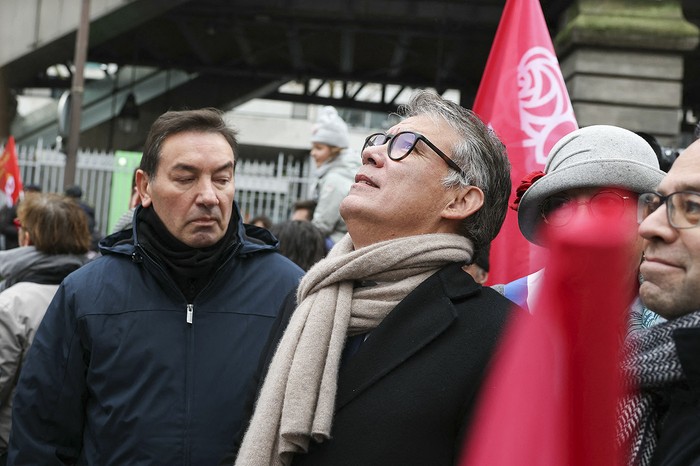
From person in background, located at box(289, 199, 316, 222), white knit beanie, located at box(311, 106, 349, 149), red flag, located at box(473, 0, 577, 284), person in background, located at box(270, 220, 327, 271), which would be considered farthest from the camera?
person in background, located at box(289, 199, 316, 222)

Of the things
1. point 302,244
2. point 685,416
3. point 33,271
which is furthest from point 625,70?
point 685,416

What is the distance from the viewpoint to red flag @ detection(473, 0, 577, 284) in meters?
3.64

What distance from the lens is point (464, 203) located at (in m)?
2.41

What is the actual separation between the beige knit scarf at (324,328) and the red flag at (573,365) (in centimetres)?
97

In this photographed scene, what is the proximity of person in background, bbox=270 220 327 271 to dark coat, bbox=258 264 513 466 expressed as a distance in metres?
2.64

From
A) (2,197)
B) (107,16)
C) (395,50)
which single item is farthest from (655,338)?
(395,50)

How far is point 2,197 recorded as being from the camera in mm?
10773

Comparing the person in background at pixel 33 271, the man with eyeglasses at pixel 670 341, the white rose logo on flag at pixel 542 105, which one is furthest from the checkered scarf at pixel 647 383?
the person in background at pixel 33 271

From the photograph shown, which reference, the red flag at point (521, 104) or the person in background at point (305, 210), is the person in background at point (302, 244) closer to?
the red flag at point (521, 104)

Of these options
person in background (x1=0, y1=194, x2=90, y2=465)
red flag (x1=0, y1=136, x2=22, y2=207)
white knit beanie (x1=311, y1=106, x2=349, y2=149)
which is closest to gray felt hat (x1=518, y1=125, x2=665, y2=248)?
person in background (x1=0, y1=194, x2=90, y2=465)

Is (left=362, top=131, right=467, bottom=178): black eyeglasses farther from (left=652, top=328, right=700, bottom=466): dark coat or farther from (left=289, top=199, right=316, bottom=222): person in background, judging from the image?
(left=289, top=199, right=316, bottom=222): person in background

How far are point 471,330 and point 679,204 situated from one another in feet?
2.17

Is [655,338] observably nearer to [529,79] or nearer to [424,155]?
[424,155]

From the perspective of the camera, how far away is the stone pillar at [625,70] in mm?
11430
